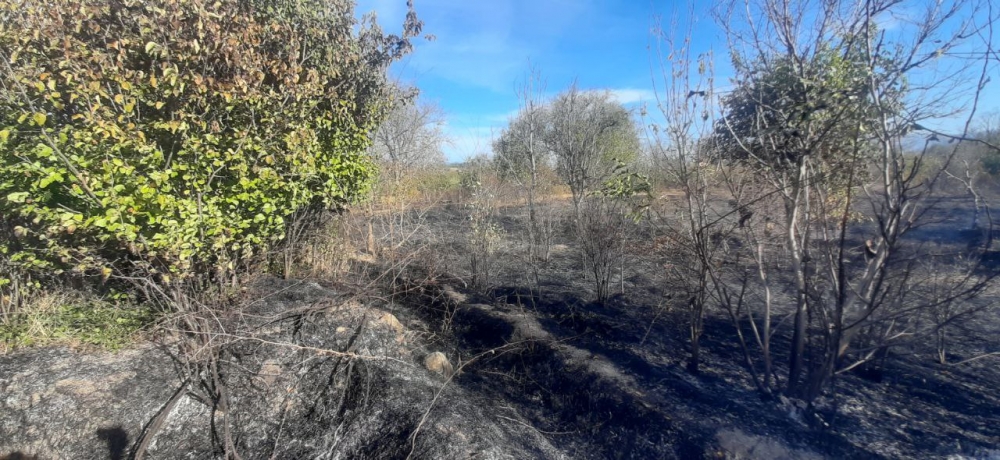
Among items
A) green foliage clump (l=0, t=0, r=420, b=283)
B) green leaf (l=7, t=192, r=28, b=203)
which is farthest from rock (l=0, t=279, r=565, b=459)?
green leaf (l=7, t=192, r=28, b=203)

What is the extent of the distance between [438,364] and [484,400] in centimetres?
71

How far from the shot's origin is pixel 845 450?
2.77 m

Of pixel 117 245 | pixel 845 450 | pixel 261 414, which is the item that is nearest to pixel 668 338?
pixel 845 450

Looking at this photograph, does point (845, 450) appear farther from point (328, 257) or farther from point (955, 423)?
point (328, 257)

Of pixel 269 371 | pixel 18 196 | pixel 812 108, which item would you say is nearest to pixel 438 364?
pixel 269 371

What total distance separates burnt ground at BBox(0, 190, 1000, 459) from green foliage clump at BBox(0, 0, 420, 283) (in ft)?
2.69

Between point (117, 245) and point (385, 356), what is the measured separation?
2.24 meters

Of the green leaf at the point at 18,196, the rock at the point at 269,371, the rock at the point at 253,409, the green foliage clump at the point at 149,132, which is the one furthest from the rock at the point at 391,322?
the green leaf at the point at 18,196

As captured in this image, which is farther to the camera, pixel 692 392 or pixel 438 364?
pixel 438 364

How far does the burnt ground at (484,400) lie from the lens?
3.00 meters

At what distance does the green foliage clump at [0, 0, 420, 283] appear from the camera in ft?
10.3

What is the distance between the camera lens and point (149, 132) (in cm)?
365

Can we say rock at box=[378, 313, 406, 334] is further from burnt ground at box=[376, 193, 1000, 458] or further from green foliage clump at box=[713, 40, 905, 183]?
green foliage clump at box=[713, 40, 905, 183]

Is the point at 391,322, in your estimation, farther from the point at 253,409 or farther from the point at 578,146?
the point at 578,146
